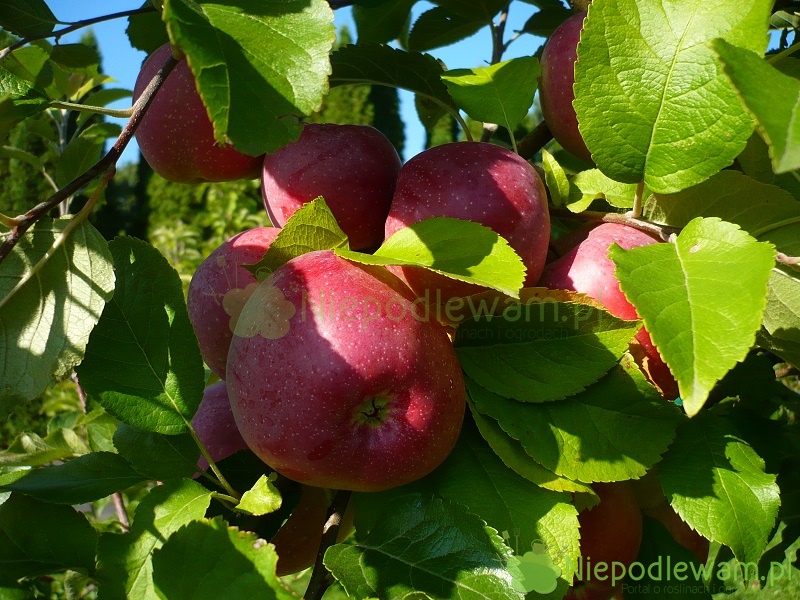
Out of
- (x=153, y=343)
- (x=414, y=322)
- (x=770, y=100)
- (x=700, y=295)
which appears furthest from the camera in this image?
(x=153, y=343)

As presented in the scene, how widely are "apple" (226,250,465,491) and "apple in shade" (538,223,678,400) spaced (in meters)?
0.18

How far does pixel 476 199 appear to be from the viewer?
71 cm

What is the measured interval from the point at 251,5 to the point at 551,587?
539 mm

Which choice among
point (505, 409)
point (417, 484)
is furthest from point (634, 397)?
point (417, 484)

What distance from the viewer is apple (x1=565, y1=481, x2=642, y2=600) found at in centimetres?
79

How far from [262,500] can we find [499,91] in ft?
1.74

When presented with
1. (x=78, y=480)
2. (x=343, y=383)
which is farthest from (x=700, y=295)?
(x=78, y=480)

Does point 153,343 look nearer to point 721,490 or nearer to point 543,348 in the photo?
point 543,348

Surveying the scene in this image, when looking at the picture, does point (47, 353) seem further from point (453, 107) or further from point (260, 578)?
point (453, 107)

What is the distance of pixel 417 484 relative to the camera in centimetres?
69

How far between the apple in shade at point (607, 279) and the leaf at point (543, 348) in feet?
0.23

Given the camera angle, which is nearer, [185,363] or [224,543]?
[224,543]

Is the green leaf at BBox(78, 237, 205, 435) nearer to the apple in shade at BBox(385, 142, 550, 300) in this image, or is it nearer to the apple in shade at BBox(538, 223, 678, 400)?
the apple in shade at BBox(385, 142, 550, 300)

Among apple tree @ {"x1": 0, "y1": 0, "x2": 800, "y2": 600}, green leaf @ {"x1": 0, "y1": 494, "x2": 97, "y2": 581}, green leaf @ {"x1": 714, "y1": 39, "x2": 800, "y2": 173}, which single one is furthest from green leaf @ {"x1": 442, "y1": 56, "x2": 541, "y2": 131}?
green leaf @ {"x1": 0, "y1": 494, "x2": 97, "y2": 581}
